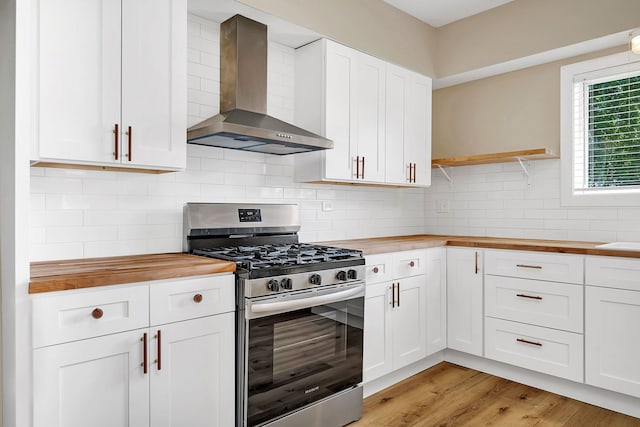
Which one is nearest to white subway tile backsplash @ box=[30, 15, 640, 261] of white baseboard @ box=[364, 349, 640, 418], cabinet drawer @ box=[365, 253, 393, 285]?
cabinet drawer @ box=[365, 253, 393, 285]

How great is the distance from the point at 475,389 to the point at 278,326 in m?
1.65

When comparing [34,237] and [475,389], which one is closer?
[34,237]

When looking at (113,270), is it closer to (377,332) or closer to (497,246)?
(377,332)

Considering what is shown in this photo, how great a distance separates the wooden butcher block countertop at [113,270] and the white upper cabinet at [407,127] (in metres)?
1.81

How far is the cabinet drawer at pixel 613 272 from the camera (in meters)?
2.52

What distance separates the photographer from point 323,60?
2.92 metres

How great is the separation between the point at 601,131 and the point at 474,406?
221 cm

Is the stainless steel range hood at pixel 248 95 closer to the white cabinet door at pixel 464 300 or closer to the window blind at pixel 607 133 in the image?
the white cabinet door at pixel 464 300

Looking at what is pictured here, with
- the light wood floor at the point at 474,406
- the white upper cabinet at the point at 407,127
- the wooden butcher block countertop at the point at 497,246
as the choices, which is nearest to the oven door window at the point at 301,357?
the light wood floor at the point at 474,406

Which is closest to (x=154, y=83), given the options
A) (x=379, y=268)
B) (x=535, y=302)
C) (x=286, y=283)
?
(x=286, y=283)

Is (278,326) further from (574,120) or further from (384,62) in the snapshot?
(574,120)

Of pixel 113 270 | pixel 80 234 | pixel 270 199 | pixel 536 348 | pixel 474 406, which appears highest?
pixel 270 199

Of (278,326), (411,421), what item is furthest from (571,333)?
(278,326)

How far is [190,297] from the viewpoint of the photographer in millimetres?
1938
